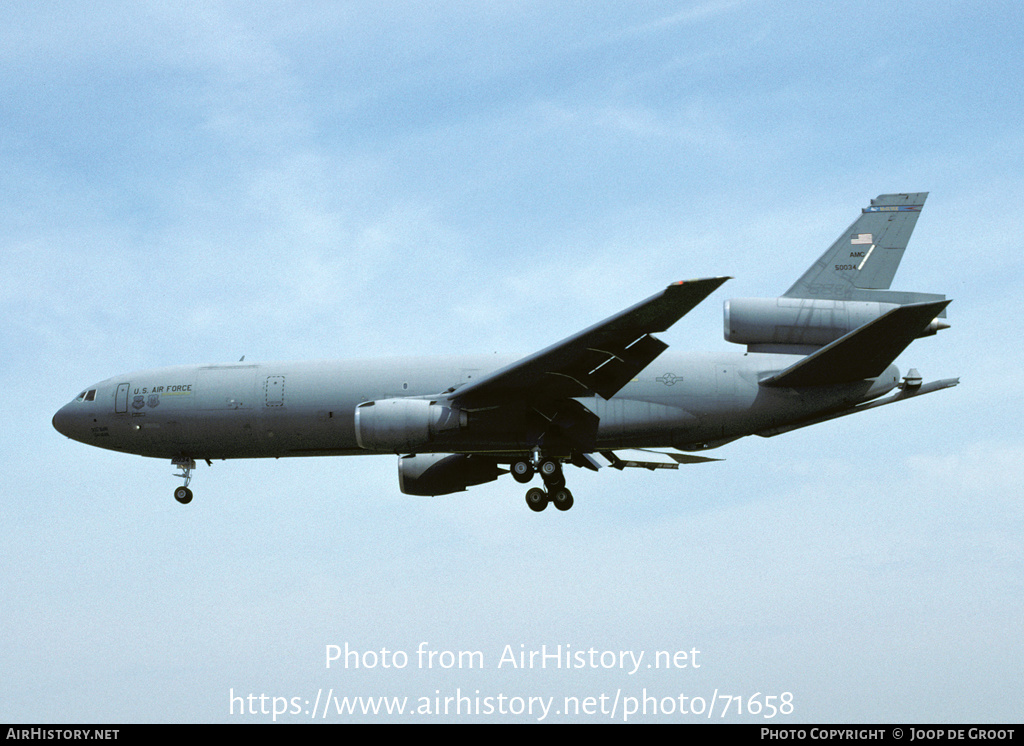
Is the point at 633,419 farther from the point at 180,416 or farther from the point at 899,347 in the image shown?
the point at 180,416

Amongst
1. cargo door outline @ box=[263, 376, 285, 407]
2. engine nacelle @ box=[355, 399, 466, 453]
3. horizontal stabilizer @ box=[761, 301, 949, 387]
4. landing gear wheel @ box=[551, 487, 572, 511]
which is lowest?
landing gear wheel @ box=[551, 487, 572, 511]

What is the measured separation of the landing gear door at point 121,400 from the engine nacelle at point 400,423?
7828mm

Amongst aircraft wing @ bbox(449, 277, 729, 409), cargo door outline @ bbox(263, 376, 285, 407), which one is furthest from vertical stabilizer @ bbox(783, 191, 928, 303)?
cargo door outline @ bbox(263, 376, 285, 407)

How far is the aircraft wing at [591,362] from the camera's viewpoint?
22500 mm

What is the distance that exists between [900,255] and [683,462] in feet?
28.1

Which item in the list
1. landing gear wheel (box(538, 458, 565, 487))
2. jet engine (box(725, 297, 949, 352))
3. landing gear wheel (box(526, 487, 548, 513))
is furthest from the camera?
landing gear wheel (box(526, 487, 548, 513))

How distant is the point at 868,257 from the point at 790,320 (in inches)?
126

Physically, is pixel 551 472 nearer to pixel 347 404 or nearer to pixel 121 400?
pixel 347 404

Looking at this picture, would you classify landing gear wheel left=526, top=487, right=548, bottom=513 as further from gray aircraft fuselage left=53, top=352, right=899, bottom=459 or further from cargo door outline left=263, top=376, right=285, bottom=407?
cargo door outline left=263, top=376, right=285, bottom=407

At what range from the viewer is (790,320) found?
2623cm

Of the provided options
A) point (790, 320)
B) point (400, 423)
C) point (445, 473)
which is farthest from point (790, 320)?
point (445, 473)

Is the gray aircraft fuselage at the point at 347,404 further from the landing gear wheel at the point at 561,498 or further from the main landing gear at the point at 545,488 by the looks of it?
the landing gear wheel at the point at 561,498

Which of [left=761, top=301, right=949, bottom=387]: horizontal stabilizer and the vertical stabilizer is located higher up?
the vertical stabilizer

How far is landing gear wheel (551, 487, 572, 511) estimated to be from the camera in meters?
28.5
